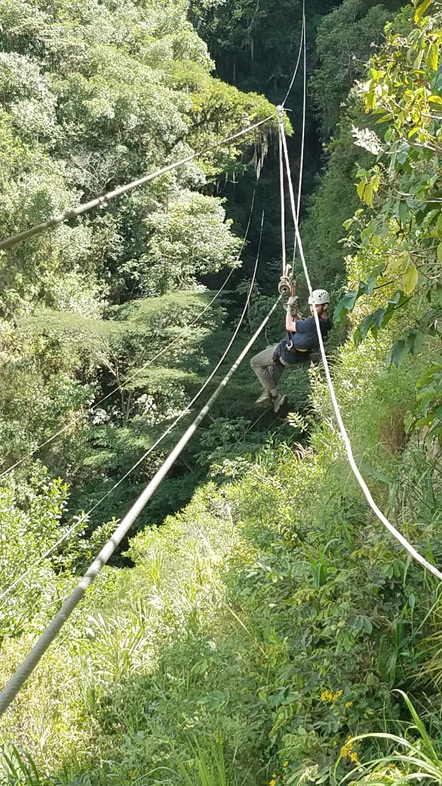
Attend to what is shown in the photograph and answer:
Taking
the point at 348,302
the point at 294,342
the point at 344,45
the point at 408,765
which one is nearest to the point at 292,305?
the point at 294,342

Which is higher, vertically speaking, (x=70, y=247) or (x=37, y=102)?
(x=37, y=102)

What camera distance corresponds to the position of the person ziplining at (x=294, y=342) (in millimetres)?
4168

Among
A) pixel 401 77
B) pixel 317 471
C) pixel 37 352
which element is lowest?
pixel 317 471

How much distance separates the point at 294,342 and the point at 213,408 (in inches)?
261

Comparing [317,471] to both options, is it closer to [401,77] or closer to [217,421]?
[401,77]

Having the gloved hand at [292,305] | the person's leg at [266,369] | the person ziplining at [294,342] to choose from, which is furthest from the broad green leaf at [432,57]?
the person's leg at [266,369]

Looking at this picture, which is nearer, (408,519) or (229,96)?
(408,519)

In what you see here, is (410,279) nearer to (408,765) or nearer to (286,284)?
(408,765)

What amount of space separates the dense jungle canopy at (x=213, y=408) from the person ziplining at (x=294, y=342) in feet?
1.37

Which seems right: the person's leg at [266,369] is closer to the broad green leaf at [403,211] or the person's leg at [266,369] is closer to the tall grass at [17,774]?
the tall grass at [17,774]

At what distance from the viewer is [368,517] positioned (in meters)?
3.45

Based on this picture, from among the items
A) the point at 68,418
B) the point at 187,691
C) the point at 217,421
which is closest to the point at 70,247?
the point at 68,418

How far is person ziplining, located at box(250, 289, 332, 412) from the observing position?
417 centimetres

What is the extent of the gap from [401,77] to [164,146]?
40.6 feet
